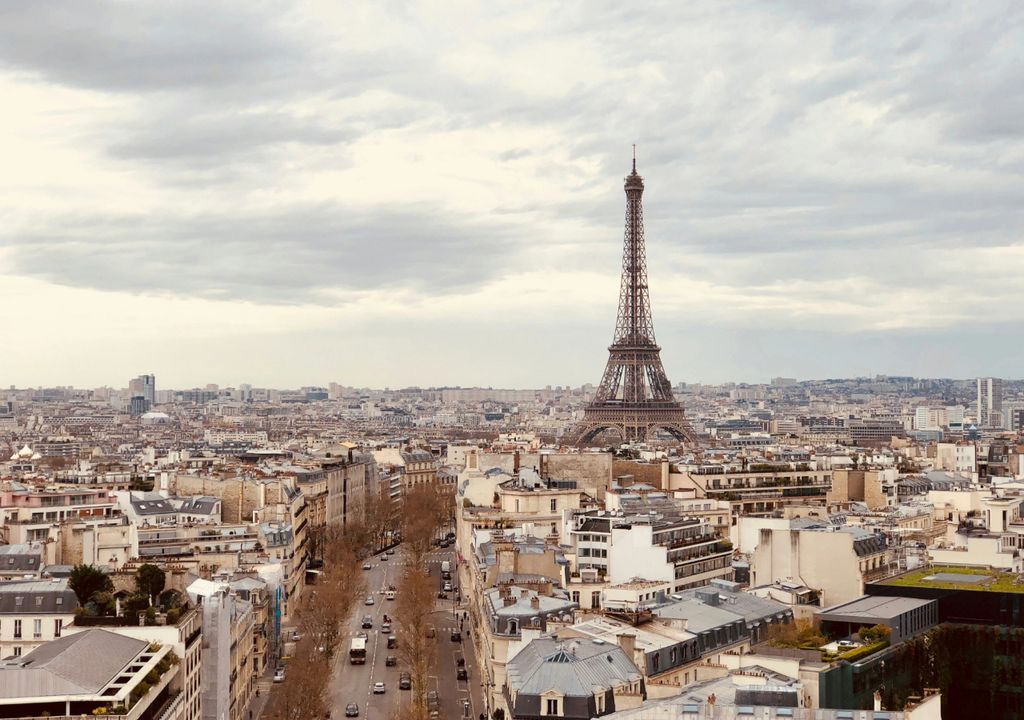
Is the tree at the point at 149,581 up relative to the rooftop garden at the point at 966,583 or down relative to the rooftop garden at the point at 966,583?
up

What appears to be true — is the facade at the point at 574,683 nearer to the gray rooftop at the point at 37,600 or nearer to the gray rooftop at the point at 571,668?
the gray rooftop at the point at 571,668

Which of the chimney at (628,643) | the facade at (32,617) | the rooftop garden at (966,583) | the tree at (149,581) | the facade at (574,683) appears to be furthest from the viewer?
the rooftop garden at (966,583)

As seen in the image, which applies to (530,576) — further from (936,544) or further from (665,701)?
(665,701)

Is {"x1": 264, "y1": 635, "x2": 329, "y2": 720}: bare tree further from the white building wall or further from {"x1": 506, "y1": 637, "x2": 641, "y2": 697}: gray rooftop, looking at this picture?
the white building wall

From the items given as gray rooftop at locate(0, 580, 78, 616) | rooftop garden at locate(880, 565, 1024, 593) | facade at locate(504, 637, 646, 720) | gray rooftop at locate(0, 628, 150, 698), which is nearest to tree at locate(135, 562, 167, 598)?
gray rooftop at locate(0, 580, 78, 616)

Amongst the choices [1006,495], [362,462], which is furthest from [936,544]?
[362,462]

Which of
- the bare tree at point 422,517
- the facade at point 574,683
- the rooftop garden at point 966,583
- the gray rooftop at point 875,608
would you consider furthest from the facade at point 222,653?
the bare tree at point 422,517
